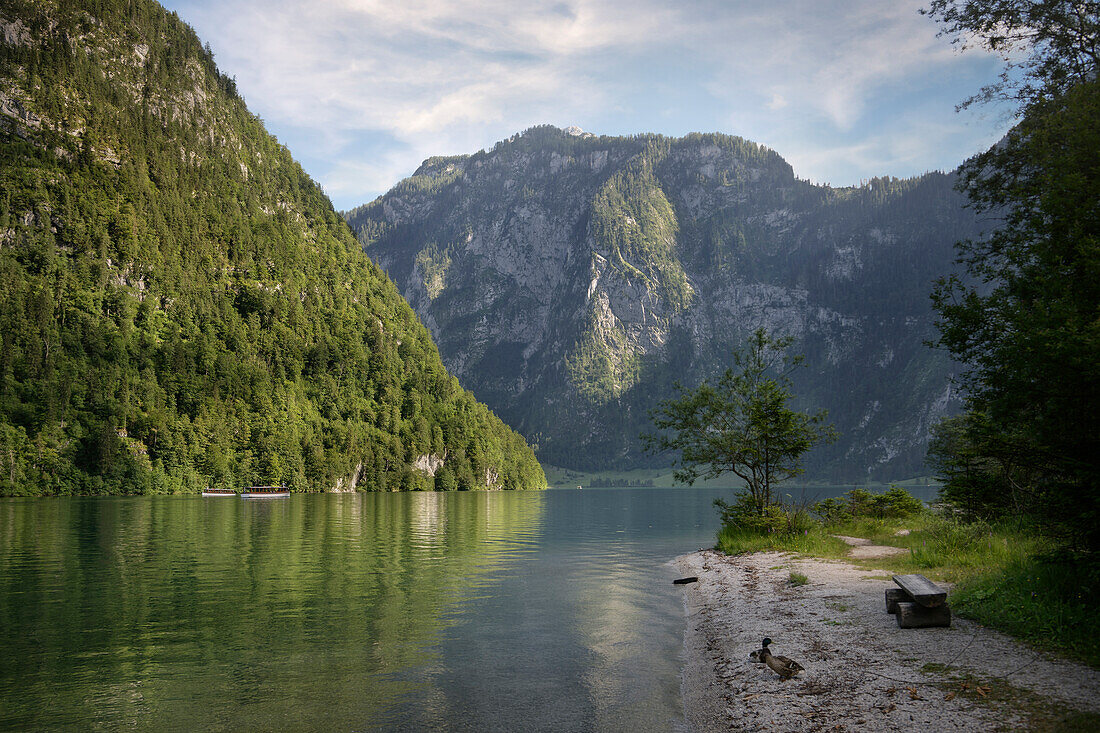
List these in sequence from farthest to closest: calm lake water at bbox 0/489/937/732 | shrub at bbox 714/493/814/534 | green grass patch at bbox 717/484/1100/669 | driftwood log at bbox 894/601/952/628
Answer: shrub at bbox 714/493/814/534 < driftwood log at bbox 894/601/952/628 < calm lake water at bbox 0/489/937/732 < green grass patch at bbox 717/484/1100/669

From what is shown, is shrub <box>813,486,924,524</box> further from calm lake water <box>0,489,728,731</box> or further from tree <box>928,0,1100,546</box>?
tree <box>928,0,1100,546</box>

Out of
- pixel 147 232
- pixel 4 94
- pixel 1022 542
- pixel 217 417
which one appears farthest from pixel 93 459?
pixel 1022 542

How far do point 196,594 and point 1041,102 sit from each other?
4232 centimetres

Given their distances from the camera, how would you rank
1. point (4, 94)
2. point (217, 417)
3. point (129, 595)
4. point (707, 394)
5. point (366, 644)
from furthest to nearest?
point (4, 94)
point (217, 417)
point (707, 394)
point (129, 595)
point (366, 644)

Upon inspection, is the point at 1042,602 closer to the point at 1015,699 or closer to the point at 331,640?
the point at 1015,699

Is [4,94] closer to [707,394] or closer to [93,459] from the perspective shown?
[93,459]

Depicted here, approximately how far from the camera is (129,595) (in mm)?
28172

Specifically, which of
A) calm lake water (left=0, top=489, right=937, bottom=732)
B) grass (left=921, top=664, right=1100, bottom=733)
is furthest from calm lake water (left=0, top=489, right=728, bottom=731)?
grass (left=921, top=664, right=1100, bottom=733)

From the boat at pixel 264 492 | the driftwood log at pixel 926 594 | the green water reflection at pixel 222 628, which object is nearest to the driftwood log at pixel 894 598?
the driftwood log at pixel 926 594

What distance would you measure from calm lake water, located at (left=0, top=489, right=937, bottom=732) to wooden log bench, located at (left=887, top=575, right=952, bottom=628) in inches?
255

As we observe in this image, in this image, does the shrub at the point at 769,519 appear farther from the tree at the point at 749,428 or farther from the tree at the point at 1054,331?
the tree at the point at 1054,331

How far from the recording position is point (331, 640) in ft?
69.1

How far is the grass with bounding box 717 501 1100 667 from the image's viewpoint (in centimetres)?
1379

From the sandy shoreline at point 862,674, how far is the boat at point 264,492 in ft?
475
